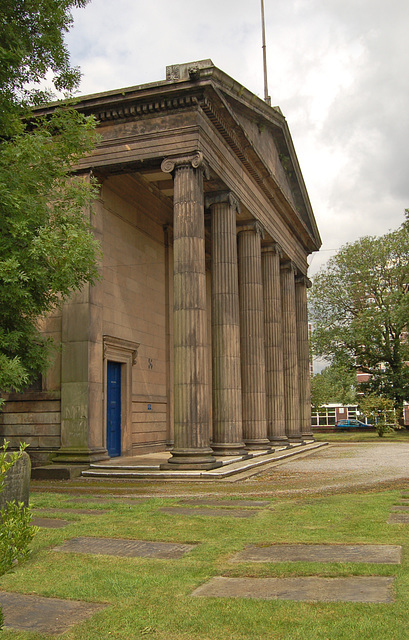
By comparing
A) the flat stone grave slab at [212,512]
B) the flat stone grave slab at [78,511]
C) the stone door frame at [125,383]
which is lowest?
the flat stone grave slab at [212,512]

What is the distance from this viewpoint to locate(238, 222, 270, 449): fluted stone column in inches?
892

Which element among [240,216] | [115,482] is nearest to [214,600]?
[115,482]

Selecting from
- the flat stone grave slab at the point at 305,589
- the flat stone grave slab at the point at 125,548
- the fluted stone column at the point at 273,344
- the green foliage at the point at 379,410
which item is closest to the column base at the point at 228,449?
the fluted stone column at the point at 273,344

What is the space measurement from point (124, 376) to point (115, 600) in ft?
51.5

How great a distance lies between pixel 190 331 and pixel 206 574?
1063cm

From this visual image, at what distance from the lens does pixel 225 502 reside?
35.9 ft

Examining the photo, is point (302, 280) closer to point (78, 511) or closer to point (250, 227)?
point (250, 227)

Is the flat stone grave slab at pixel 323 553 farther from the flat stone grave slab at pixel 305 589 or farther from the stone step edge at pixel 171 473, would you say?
the stone step edge at pixel 171 473

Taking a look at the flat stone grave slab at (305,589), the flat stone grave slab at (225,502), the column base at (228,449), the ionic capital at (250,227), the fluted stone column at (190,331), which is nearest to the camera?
the flat stone grave slab at (305,589)

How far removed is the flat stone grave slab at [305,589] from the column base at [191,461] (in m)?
9.64

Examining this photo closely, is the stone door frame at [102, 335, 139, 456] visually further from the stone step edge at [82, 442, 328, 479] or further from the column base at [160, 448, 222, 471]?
the column base at [160, 448, 222, 471]

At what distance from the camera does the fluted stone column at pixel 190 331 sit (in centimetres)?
1625

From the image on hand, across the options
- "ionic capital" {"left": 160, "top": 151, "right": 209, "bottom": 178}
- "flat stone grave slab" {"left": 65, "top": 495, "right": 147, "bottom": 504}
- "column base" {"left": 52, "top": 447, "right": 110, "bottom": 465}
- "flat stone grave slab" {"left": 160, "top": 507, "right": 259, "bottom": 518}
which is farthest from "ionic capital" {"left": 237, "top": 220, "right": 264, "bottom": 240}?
"flat stone grave slab" {"left": 160, "top": 507, "right": 259, "bottom": 518}

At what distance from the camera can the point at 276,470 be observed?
16.9m
